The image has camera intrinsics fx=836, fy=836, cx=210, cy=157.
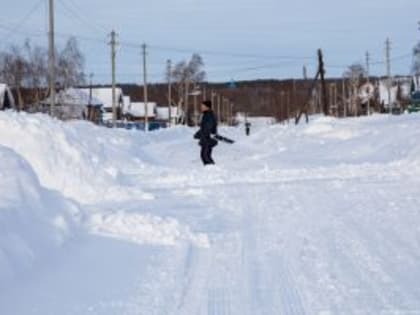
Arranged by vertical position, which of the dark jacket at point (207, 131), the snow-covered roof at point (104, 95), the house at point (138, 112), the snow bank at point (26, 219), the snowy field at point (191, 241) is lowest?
the snowy field at point (191, 241)

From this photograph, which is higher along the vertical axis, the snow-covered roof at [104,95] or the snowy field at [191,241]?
the snow-covered roof at [104,95]

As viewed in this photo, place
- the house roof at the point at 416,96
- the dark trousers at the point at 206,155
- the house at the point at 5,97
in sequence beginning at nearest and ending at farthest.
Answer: the dark trousers at the point at 206,155 → the house at the point at 5,97 → the house roof at the point at 416,96

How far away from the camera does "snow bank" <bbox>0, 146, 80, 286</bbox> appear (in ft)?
19.8

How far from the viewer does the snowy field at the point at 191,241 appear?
5613mm

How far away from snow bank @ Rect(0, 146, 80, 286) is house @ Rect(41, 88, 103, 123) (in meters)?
52.5

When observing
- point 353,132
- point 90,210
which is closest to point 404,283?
point 90,210

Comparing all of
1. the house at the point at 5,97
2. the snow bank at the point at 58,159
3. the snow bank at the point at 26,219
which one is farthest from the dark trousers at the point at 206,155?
the house at the point at 5,97

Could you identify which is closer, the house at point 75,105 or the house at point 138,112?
the house at point 75,105

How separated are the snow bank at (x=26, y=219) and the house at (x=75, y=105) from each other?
52.5m

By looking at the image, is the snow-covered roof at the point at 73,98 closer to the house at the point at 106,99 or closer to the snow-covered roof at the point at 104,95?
the house at the point at 106,99

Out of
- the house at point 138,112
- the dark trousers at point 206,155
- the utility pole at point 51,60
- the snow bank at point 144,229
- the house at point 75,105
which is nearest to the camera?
the snow bank at point 144,229

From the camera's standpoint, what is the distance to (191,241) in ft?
25.9

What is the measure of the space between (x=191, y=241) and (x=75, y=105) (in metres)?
65.6

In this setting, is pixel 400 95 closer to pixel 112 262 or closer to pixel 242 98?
pixel 242 98
